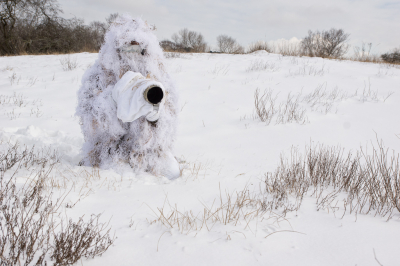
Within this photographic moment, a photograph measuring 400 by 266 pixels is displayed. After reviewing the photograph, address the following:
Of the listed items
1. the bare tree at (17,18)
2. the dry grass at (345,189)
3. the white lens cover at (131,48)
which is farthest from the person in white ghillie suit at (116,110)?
the bare tree at (17,18)

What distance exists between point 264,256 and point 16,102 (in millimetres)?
6485

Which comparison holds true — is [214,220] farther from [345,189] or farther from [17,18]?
[17,18]

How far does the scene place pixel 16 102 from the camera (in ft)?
17.9

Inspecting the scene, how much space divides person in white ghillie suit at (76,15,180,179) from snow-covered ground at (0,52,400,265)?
0.18 metres

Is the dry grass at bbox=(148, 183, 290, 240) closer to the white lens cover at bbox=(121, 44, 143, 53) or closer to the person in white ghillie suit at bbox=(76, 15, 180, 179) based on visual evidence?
the person in white ghillie suit at bbox=(76, 15, 180, 179)

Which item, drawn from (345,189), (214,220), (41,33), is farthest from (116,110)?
(41,33)

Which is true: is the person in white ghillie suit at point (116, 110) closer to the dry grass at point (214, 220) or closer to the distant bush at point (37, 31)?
the dry grass at point (214, 220)

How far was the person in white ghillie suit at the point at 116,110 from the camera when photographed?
2.19m

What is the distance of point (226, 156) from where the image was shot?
3424 millimetres

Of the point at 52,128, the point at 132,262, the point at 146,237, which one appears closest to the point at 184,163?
the point at 146,237

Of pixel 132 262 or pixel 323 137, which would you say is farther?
pixel 323 137

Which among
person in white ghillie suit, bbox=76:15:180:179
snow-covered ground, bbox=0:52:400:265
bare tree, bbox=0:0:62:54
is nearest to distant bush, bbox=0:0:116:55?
bare tree, bbox=0:0:62:54

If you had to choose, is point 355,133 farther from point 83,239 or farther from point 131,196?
point 83,239

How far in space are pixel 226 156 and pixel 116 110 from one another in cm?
184
